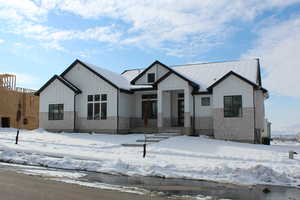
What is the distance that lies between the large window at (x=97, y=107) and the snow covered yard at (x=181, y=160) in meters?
4.48

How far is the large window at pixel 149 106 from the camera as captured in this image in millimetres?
27353

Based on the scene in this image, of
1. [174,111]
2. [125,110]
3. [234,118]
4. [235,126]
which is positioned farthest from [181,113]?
[235,126]

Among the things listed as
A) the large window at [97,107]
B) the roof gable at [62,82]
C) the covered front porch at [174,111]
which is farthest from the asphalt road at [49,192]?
the roof gable at [62,82]

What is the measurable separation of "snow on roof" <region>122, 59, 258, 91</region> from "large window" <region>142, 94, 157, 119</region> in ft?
11.0

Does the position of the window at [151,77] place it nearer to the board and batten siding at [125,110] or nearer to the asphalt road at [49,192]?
the board and batten siding at [125,110]

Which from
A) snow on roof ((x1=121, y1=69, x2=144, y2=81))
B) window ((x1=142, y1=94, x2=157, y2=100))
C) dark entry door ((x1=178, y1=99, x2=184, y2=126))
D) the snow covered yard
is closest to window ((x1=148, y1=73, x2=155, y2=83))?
window ((x1=142, y1=94, x2=157, y2=100))

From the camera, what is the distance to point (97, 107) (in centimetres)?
2688

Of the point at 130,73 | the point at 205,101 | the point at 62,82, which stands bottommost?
the point at 205,101

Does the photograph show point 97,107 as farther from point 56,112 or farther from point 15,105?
point 15,105

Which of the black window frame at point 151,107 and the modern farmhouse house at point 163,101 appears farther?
the black window frame at point 151,107

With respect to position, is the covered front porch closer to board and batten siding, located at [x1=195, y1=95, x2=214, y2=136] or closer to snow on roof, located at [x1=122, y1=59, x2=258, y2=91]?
board and batten siding, located at [x1=195, y1=95, x2=214, y2=136]

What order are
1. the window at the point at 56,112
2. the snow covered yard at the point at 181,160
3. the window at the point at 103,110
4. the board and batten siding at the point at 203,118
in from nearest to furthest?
the snow covered yard at the point at 181,160, the board and batten siding at the point at 203,118, the window at the point at 103,110, the window at the point at 56,112

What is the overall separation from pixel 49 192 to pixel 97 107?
18.8m

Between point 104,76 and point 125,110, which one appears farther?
point 125,110
